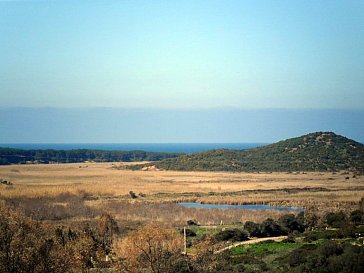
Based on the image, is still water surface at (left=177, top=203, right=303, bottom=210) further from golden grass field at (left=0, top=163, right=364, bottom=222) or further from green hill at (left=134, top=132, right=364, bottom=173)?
green hill at (left=134, top=132, right=364, bottom=173)

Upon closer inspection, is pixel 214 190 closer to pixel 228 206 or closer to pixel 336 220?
pixel 228 206

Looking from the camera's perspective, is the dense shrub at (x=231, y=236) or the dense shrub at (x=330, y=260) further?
the dense shrub at (x=231, y=236)

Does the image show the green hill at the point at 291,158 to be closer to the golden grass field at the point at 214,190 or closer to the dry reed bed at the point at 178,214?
the golden grass field at the point at 214,190

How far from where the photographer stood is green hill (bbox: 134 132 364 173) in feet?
330

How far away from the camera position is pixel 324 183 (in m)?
79.1

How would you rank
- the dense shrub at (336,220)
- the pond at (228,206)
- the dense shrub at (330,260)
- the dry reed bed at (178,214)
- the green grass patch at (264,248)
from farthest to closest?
the pond at (228,206) → the dry reed bed at (178,214) → the dense shrub at (336,220) → the green grass patch at (264,248) → the dense shrub at (330,260)

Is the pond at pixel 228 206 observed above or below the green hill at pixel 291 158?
below

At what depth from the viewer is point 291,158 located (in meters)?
108

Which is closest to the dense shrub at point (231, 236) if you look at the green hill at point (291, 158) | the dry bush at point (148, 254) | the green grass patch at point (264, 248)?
the green grass patch at point (264, 248)

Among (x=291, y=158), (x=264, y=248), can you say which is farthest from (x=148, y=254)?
(x=291, y=158)

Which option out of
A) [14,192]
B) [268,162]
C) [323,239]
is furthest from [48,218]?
[268,162]

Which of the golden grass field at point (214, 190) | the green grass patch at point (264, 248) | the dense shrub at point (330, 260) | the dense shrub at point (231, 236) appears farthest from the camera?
the golden grass field at point (214, 190)

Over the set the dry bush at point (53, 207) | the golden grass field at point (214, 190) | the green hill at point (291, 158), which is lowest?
the dry bush at point (53, 207)

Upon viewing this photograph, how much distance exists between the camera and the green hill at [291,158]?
10050cm
